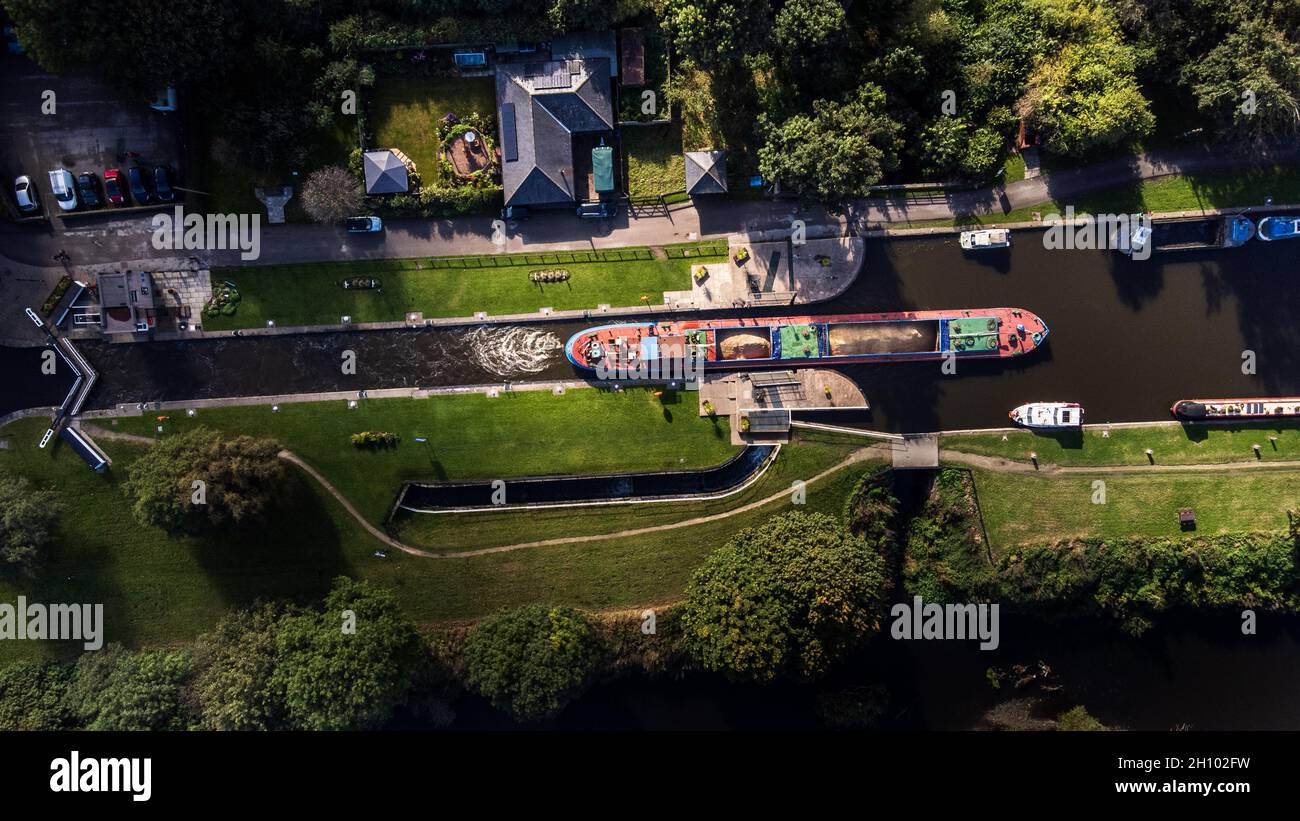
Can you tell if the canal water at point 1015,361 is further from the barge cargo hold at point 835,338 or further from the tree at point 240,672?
the tree at point 240,672

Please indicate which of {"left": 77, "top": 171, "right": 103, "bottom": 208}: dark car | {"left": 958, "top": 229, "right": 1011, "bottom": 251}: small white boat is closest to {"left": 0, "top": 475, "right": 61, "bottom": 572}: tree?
{"left": 77, "top": 171, "right": 103, "bottom": 208}: dark car

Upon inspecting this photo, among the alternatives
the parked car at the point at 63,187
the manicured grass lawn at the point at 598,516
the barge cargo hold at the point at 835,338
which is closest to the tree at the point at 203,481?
the manicured grass lawn at the point at 598,516

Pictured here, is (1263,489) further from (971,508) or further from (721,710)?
(721,710)

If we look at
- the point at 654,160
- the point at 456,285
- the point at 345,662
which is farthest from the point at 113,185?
the point at 654,160

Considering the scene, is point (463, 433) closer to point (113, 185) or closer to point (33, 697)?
point (113, 185)
